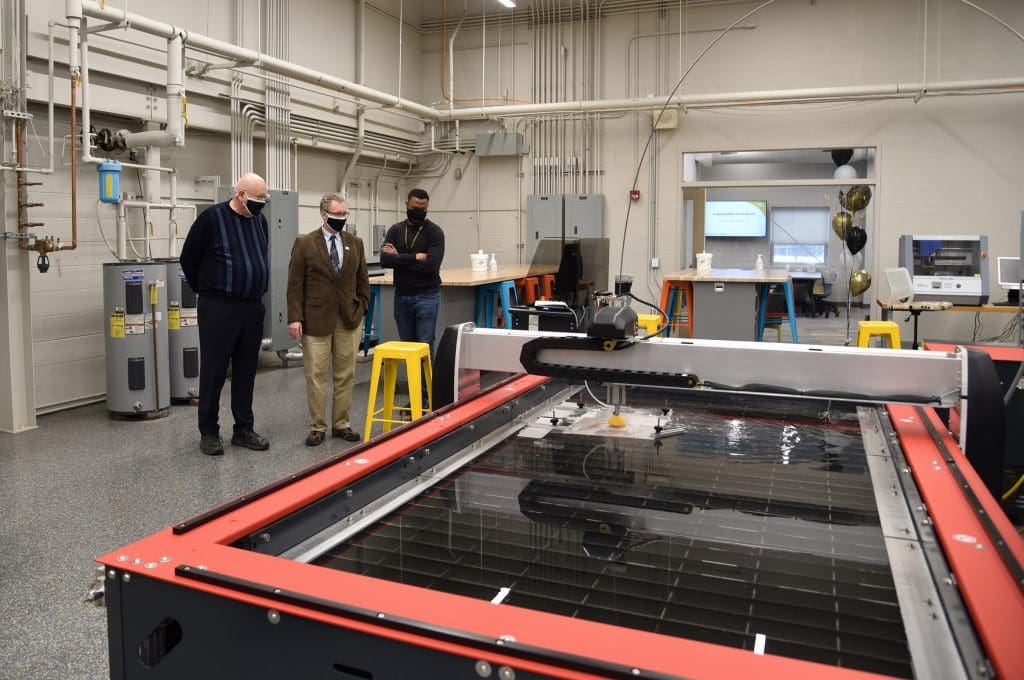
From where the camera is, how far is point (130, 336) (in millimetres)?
5211

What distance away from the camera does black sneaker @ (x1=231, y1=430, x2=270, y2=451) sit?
445 centimetres

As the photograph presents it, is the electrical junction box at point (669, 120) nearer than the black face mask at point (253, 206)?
No

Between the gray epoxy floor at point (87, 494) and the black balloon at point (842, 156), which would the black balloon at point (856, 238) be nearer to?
the black balloon at point (842, 156)

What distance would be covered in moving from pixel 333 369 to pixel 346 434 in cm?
38

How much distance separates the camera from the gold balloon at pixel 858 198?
8.39 m

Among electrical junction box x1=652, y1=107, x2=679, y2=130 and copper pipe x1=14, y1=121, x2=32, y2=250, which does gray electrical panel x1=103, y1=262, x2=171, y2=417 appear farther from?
electrical junction box x1=652, y1=107, x2=679, y2=130

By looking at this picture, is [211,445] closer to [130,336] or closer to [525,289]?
[130,336]

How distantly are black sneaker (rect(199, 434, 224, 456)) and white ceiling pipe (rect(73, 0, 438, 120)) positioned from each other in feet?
8.85

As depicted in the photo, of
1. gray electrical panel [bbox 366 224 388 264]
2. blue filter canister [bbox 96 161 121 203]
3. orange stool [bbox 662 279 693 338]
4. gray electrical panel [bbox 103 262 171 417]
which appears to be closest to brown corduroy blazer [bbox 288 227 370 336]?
gray electrical panel [bbox 103 262 171 417]

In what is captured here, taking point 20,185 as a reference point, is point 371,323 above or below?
below

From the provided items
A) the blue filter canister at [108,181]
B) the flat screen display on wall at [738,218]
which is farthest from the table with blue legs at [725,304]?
the flat screen display on wall at [738,218]

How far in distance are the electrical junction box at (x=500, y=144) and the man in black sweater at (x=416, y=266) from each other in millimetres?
4496

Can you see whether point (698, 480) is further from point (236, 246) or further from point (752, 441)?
point (236, 246)

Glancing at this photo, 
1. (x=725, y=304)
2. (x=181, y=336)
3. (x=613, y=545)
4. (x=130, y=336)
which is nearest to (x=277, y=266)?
(x=181, y=336)
